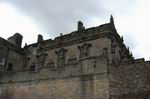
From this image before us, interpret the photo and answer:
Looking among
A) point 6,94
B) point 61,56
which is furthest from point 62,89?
point 61,56

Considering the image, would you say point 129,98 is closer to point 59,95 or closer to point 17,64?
point 59,95

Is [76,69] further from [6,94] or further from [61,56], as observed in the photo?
[61,56]

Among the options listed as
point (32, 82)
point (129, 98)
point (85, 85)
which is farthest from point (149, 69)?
point (32, 82)

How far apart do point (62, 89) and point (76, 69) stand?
6.88ft

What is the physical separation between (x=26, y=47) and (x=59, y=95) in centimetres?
1728

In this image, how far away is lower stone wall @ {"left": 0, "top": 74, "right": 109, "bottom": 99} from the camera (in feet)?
51.5

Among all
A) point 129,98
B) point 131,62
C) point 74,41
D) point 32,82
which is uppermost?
point 74,41

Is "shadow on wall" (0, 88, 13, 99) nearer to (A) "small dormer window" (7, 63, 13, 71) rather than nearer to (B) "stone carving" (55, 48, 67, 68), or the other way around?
(B) "stone carving" (55, 48, 67, 68)

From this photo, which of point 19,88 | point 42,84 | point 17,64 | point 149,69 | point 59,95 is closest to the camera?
point 149,69

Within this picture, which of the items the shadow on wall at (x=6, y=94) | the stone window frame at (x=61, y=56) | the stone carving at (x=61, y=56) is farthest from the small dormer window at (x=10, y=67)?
the shadow on wall at (x=6, y=94)

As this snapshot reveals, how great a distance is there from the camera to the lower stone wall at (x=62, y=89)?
15.7 m

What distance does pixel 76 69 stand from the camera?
17.5 metres

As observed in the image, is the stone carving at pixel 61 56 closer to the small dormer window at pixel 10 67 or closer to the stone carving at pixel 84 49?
the stone carving at pixel 84 49

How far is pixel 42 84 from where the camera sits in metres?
19.5
